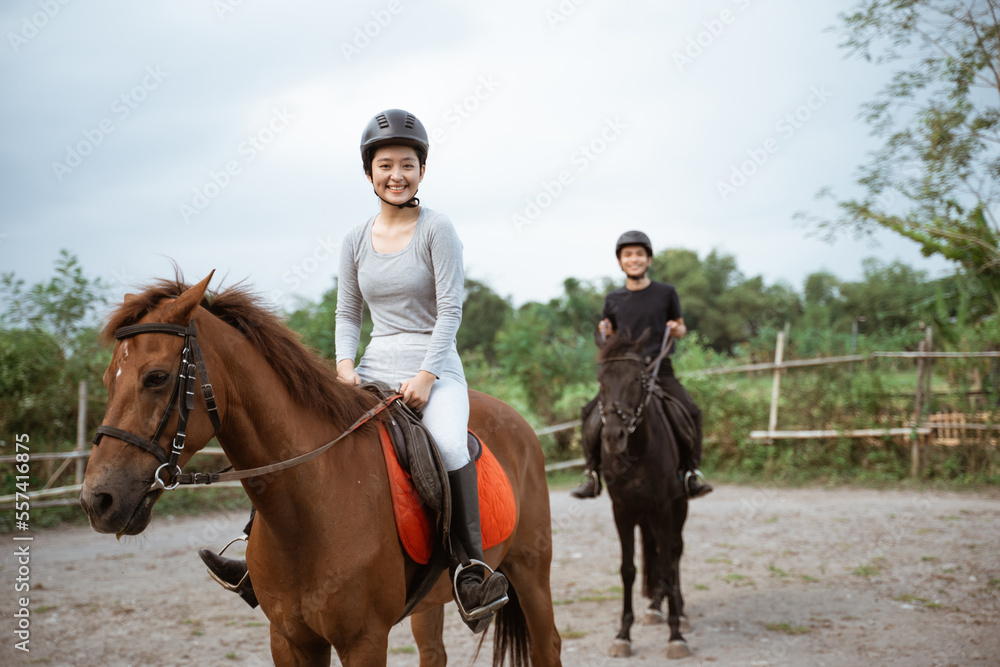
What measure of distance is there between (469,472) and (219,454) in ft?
27.3

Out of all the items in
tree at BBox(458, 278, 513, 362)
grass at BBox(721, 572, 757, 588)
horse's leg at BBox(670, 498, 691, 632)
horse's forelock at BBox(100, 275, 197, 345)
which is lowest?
grass at BBox(721, 572, 757, 588)

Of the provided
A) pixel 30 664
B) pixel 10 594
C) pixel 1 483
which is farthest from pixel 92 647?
pixel 1 483

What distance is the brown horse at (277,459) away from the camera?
1.80 metres

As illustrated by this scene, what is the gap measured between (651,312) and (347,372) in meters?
3.48

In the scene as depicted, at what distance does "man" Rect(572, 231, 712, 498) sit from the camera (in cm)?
555

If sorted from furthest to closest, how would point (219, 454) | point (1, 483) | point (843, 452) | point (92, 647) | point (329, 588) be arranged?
point (843, 452) < point (219, 454) < point (1, 483) < point (92, 647) < point (329, 588)

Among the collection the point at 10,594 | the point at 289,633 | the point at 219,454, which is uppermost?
the point at 289,633

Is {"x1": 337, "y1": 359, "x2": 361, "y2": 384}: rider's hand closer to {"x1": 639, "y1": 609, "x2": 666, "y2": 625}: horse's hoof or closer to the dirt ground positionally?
the dirt ground

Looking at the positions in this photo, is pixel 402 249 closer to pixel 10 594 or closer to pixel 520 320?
pixel 10 594

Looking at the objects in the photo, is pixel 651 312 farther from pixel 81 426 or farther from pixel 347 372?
pixel 81 426

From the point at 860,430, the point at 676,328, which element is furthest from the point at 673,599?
the point at 860,430

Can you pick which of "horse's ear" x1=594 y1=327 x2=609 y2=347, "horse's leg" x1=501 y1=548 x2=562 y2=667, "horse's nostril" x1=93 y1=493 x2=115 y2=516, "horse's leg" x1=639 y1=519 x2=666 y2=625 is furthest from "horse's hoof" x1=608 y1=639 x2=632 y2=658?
"horse's nostril" x1=93 y1=493 x2=115 y2=516

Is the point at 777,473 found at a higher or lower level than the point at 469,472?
lower

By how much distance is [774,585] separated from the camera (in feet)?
20.0
